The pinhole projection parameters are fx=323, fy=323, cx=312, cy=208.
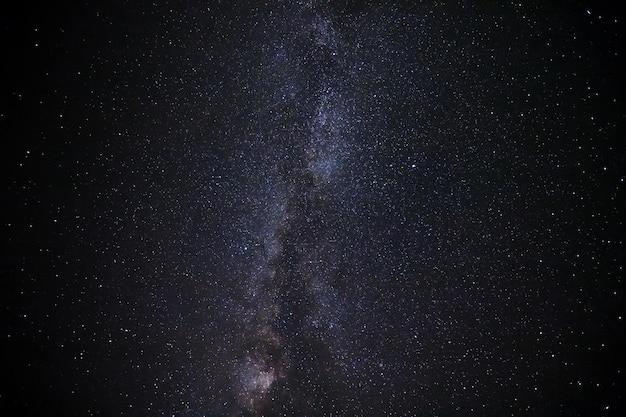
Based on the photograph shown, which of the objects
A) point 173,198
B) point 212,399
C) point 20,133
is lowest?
point 212,399

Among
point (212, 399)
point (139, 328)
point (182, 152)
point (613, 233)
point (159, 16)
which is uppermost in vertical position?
point (159, 16)

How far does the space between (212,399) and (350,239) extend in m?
0.79

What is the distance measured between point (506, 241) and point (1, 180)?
1.73 meters

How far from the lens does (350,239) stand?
3.75 feet

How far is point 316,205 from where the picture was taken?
114cm

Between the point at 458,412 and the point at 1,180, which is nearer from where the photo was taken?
the point at 1,180

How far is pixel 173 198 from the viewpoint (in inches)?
43.9

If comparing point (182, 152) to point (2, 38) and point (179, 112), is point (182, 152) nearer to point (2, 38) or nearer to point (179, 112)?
point (179, 112)

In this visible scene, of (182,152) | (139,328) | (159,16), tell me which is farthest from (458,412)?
(159,16)

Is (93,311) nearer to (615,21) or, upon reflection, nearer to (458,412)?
(458,412)

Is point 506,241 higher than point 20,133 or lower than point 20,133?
lower

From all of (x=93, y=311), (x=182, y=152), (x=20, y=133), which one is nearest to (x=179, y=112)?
(x=182, y=152)

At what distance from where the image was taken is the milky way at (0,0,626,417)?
1056 millimetres

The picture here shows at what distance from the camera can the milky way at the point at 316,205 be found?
1.06m
